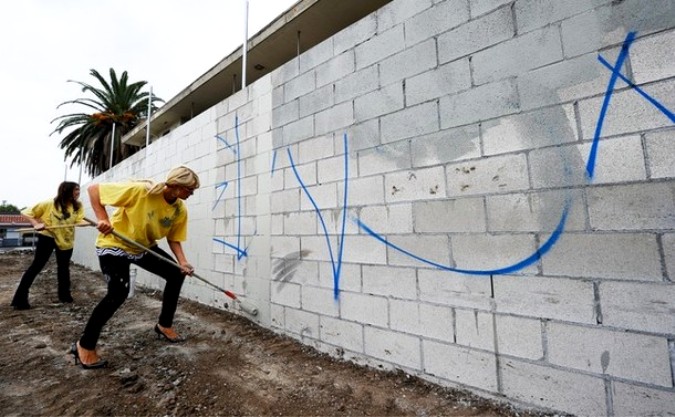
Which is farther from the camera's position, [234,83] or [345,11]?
[234,83]

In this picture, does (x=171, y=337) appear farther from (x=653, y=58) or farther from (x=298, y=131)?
(x=653, y=58)

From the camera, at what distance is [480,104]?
5.78 feet

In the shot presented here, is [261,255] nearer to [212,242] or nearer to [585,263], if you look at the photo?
[212,242]

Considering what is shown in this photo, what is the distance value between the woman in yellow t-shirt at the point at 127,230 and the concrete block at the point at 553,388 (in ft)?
7.60

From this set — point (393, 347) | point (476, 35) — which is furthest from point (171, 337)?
point (476, 35)

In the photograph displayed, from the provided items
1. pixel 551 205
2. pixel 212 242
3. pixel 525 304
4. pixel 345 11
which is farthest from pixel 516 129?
pixel 345 11

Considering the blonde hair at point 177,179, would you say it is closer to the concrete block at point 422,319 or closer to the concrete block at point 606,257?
the concrete block at point 422,319

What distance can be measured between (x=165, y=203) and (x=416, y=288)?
6.46 feet

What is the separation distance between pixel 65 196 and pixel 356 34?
12.4 ft

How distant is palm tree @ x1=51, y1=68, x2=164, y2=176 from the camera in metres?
A: 13.3

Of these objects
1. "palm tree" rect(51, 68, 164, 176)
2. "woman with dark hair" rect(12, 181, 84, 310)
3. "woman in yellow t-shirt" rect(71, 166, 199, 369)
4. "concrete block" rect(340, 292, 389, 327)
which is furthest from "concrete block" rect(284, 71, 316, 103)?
"palm tree" rect(51, 68, 164, 176)

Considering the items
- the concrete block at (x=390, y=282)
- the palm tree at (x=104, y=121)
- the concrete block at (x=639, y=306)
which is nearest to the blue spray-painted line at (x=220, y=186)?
the concrete block at (x=390, y=282)

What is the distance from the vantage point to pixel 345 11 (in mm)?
4555

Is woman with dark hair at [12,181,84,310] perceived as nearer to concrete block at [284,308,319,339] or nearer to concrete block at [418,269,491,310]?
concrete block at [284,308,319,339]
